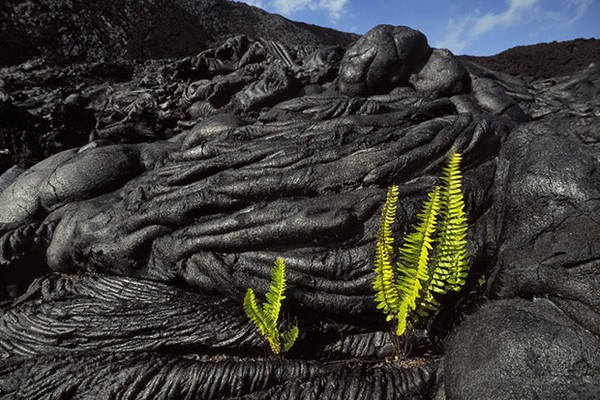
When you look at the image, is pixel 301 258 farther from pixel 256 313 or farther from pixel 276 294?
pixel 256 313

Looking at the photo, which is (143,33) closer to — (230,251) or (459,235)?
(230,251)

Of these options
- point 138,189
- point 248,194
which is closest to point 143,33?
point 138,189

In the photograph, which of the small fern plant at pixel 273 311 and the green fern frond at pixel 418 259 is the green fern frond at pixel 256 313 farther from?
the green fern frond at pixel 418 259

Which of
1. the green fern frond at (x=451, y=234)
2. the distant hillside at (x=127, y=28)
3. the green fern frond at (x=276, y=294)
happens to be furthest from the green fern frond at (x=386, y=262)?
the distant hillside at (x=127, y=28)

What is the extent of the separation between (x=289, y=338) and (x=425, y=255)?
0.80 metres

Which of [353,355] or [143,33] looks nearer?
[353,355]

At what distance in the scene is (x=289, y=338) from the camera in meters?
1.89

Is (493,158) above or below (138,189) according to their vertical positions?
above

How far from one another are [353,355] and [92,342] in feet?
4.75

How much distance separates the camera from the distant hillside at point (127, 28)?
719 cm

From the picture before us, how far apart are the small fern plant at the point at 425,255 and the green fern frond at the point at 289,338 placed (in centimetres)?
47

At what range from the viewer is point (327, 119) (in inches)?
116

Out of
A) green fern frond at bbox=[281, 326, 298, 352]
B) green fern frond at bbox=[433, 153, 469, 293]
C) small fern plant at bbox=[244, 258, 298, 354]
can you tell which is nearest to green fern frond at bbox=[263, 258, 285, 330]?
small fern plant at bbox=[244, 258, 298, 354]

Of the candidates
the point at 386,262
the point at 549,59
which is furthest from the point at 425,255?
the point at 549,59
